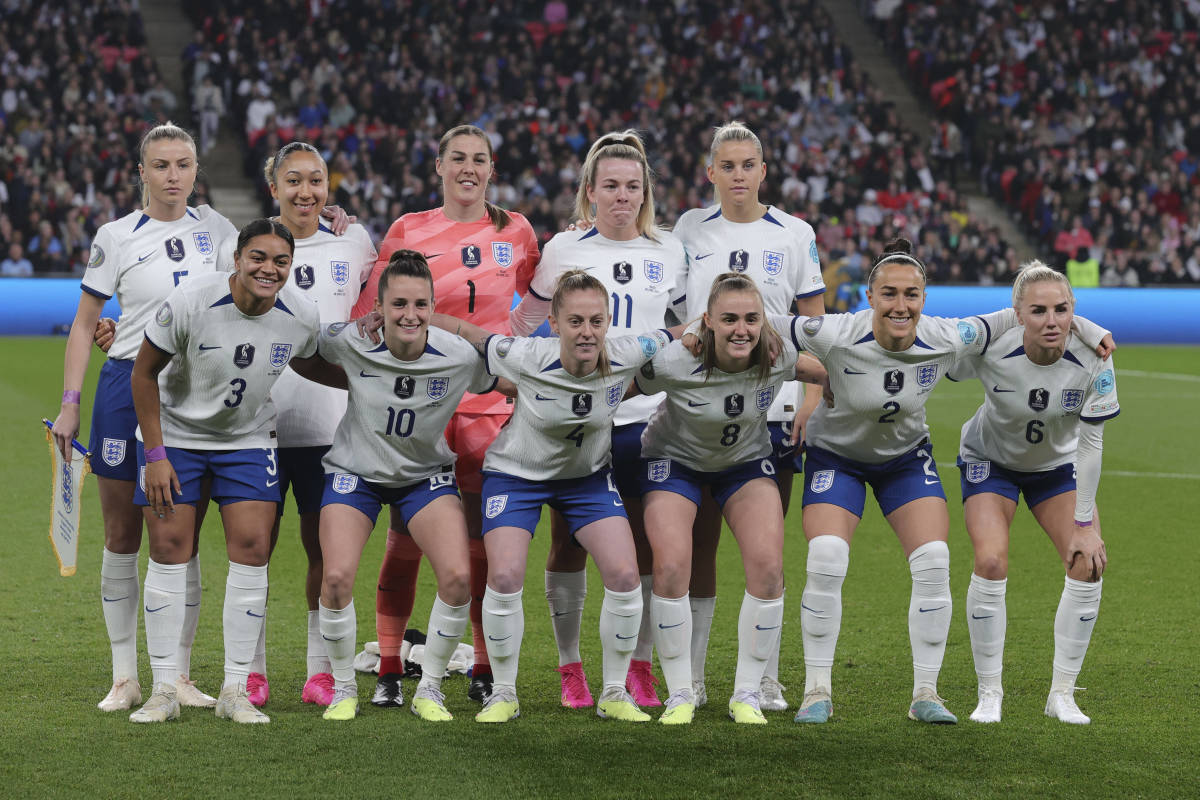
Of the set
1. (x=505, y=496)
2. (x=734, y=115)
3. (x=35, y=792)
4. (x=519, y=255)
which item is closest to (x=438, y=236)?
(x=519, y=255)

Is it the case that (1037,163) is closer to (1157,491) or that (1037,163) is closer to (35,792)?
(1157,491)

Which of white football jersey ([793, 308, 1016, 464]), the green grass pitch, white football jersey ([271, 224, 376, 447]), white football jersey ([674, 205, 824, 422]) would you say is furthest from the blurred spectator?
white football jersey ([793, 308, 1016, 464])

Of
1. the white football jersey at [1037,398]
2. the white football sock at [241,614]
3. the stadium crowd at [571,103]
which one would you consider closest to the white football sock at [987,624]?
the white football jersey at [1037,398]

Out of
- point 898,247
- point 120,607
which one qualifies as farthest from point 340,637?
point 898,247

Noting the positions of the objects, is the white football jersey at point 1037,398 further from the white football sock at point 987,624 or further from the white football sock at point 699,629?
the white football sock at point 699,629

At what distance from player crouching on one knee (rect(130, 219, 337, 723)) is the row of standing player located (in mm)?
373

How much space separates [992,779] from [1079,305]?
1859 centimetres

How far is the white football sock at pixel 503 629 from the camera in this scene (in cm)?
494

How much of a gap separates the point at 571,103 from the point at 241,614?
21513 mm

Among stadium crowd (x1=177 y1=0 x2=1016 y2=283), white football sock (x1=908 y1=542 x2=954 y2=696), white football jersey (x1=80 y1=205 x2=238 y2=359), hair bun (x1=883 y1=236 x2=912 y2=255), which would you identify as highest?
stadium crowd (x1=177 y1=0 x2=1016 y2=283)

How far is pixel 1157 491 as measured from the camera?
10516 millimetres

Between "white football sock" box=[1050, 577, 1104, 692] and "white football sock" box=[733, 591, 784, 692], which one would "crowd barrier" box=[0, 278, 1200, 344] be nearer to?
"white football sock" box=[1050, 577, 1104, 692]

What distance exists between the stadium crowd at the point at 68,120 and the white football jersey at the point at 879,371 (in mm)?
17062

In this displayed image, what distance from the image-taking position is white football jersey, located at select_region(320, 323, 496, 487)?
5070 millimetres
